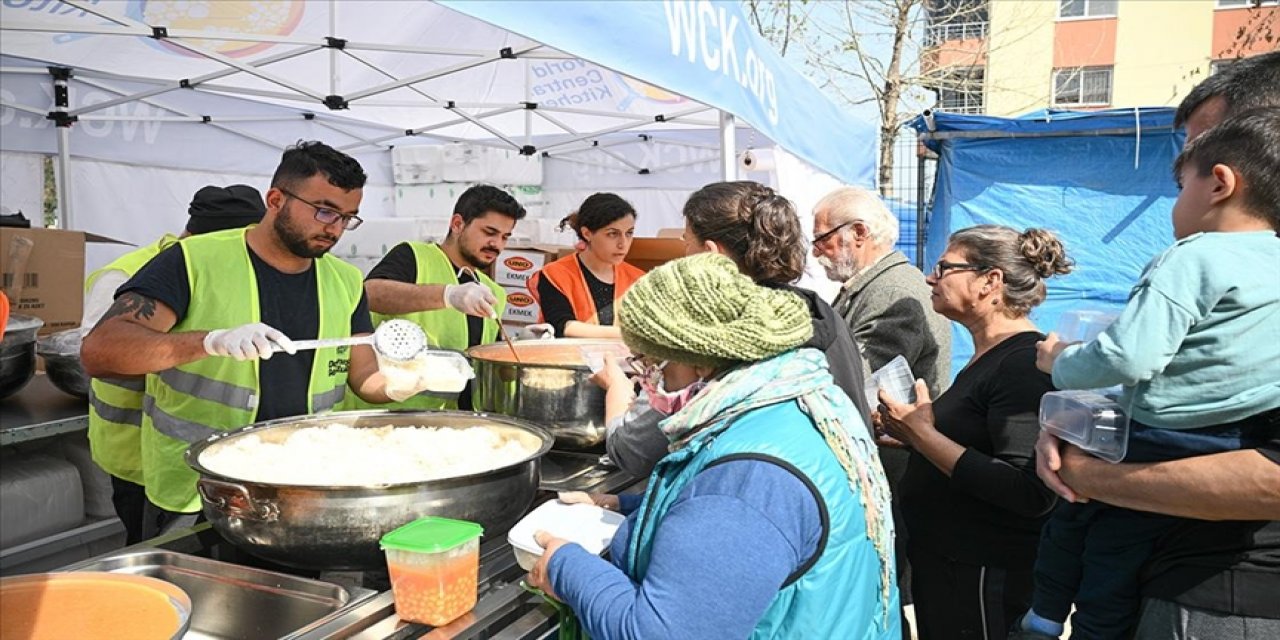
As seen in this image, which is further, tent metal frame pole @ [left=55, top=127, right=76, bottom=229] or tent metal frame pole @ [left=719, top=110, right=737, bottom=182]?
tent metal frame pole @ [left=55, top=127, right=76, bottom=229]

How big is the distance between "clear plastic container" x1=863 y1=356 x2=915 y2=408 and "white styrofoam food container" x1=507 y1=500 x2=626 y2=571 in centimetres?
114

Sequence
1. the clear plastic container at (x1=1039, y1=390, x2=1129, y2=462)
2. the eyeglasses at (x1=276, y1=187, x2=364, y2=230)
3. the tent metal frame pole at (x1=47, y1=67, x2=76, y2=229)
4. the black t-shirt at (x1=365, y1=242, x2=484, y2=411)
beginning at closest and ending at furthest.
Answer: the clear plastic container at (x1=1039, y1=390, x2=1129, y2=462), the eyeglasses at (x1=276, y1=187, x2=364, y2=230), the black t-shirt at (x1=365, y1=242, x2=484, y2=411), the tent metal frame pole at (x1=47, y1=67, x2=76, y2=229)

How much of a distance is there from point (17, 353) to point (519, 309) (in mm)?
2492

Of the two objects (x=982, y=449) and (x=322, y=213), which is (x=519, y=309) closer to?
(x=322, y=213)

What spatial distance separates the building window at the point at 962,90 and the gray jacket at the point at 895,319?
9.72m

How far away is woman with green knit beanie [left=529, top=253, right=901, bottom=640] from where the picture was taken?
110 centimetres

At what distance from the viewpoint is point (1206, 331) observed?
55.9 inches

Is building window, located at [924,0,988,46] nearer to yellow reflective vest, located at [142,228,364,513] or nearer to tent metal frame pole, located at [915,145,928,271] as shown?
tent metal frame pole, located at [915,145,928,271]

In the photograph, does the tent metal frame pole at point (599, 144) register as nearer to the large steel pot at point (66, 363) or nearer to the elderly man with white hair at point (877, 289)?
the elderly man with white hair at point (877, 289)

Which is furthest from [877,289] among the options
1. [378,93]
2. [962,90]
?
[962,90]

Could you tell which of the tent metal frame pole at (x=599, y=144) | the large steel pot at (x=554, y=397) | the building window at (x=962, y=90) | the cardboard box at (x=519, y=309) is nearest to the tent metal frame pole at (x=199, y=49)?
the cardboard box at (x=519, y=309)

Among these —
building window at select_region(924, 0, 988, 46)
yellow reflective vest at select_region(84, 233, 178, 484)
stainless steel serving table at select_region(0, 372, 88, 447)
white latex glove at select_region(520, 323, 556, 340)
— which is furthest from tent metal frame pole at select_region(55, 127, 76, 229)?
building window at select_region(924, 0, 988, 46)

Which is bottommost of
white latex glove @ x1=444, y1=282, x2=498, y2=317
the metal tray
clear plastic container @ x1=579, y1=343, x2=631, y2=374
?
the metal tray

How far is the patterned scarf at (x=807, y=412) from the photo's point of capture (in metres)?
1.24
